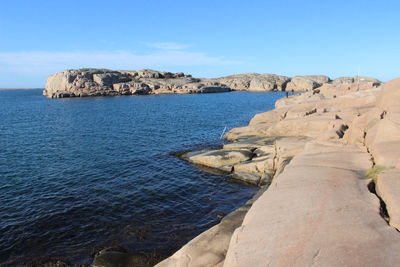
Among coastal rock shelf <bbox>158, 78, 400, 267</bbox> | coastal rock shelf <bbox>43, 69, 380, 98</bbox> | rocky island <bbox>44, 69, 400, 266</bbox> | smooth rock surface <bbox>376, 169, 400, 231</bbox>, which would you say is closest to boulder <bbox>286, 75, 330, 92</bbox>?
coastal rock shelf <bbox>43, 69, 380, 98</bbox>

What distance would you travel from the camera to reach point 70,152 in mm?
37406

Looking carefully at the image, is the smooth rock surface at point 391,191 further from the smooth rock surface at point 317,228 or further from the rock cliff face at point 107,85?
the rock cliff face at point 107,85

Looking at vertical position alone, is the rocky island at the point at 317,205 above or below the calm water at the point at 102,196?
above

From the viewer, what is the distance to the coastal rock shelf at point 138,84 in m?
149

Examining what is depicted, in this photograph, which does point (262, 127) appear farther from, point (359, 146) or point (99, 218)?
point (99, 218)

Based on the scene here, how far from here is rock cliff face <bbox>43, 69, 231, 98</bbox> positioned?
486 feet

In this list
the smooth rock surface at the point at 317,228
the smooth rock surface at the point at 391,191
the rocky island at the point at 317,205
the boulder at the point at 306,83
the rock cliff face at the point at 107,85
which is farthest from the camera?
the boulder at the point at 306,83

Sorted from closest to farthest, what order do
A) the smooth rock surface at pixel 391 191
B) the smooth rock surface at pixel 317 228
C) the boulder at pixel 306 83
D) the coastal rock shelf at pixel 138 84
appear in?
the smooth rock surface at pixel 317 228 < the smooth rock surface at pixel 391 191 < the coastal rock shelf at pixel 138 84 < the boulder at pixel 306 83

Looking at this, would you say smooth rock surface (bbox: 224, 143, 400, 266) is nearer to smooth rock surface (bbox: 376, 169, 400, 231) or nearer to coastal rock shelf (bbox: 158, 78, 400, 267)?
coastal rock shelf (bbox: 158, 78, 400, 267)

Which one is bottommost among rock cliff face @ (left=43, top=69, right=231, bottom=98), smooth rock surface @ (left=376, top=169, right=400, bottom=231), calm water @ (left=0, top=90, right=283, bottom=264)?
calm water @ (left=0, top=90, right=283, bottom=264)

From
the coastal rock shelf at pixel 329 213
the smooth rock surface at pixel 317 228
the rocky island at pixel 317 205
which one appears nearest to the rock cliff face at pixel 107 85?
the rocky island at pixel 317 205

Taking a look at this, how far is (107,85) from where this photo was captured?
506 ft

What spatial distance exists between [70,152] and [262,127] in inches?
976

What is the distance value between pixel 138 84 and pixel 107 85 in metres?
Answer: 15.7
